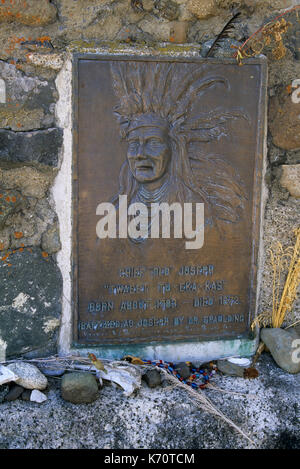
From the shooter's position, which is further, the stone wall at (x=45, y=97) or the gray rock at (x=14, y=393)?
the stone wall at (x=45, y=97)

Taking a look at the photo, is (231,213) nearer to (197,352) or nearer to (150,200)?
(150,200)

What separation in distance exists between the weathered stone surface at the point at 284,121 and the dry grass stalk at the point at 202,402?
50.2 inches

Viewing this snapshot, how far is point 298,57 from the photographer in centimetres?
216

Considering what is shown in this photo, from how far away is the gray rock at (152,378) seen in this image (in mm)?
1962

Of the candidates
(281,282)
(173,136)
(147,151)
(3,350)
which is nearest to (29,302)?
(3,350)

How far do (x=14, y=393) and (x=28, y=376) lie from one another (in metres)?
0.09

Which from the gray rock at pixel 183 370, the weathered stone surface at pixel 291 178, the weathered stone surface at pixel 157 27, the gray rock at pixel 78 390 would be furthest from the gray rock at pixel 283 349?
the weathered stone surface at pixel 157 27

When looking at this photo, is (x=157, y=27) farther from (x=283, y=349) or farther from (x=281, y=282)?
(x=283, y=349)

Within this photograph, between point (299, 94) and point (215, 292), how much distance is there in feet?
3.49

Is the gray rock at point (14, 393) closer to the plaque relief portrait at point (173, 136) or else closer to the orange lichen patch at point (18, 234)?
the orange lichen patch at point (18, 234)

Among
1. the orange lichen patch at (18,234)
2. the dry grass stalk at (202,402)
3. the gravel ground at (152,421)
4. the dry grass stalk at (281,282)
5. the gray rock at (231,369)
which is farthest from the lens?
the dry grass stalk at (281,282)

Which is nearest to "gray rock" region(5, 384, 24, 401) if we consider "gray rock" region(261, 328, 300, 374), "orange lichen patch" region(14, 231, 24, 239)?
"orange lichen patch" region(14, 231, 24, 239)

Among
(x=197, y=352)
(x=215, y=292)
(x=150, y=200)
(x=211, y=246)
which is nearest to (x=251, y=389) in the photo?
(x=197, y=352)

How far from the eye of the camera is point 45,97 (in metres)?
1.98
